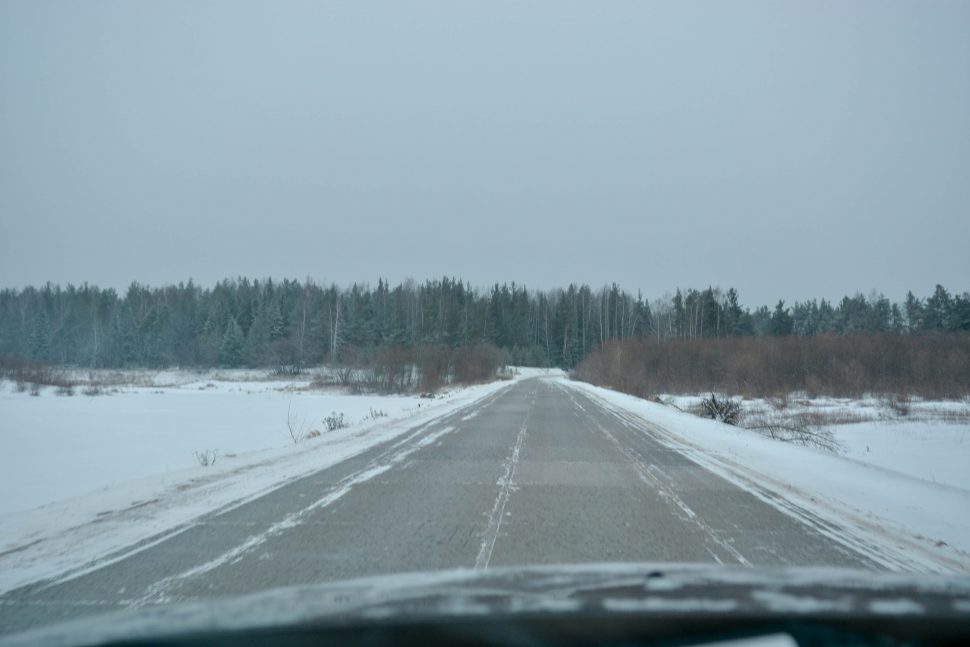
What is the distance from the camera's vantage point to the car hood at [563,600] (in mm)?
2730

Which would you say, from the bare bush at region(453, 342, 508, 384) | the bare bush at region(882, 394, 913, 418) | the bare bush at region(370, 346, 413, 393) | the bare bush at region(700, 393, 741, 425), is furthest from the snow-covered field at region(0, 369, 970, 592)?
the bare bush at region(453, 342, 508, 384)

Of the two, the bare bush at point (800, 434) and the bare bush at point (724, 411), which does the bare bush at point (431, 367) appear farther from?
the bare bush at point (800, 434)

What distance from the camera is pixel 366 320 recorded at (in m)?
99.5

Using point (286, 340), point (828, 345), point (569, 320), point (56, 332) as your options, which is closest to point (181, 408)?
point (828, 345)

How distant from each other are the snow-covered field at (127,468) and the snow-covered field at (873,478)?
734 centimetres

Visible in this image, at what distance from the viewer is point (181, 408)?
31531mm

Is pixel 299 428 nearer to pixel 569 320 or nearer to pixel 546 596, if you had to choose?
pixel 546 596

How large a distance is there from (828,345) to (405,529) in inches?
1767

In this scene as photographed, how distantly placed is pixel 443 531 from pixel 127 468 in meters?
8.57

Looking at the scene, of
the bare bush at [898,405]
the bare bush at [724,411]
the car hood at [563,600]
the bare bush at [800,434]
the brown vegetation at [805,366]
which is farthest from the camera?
the brown vegetation at [805,366]

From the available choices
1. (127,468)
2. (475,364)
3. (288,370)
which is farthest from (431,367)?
(127,468)

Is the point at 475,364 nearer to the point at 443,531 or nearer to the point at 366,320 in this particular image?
the point at 366,320

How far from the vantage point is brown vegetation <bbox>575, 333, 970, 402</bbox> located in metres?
37.2

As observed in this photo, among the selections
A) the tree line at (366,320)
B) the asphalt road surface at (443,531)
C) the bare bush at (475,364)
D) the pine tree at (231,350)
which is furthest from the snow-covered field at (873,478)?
the pine tree at (231,350)
